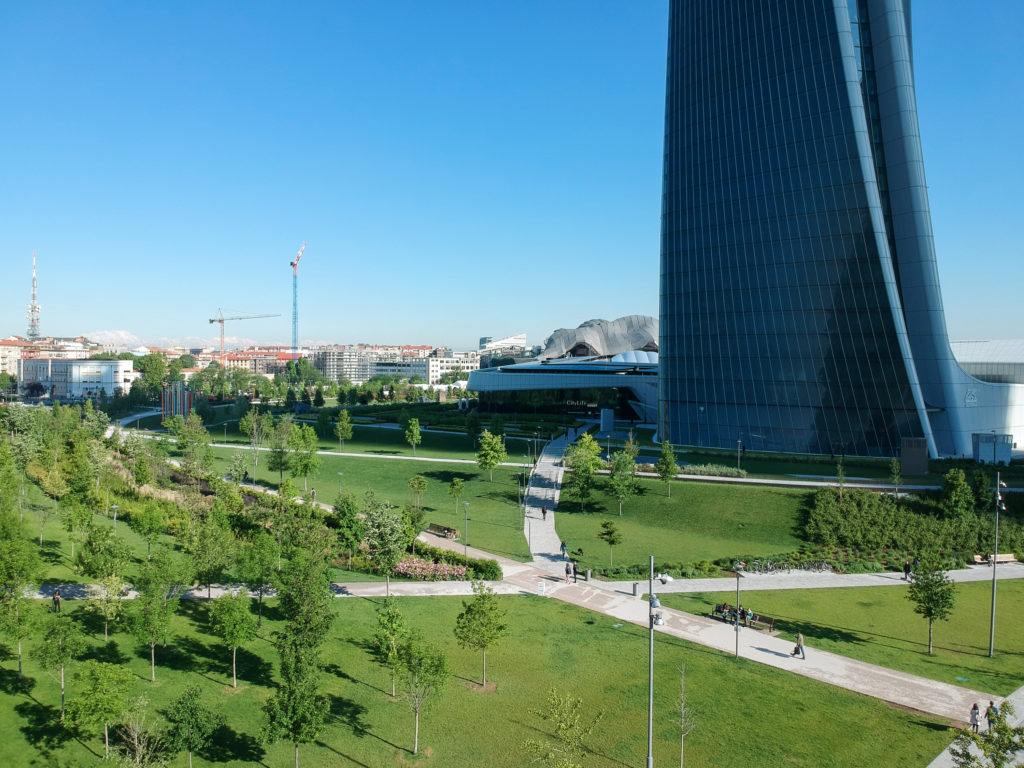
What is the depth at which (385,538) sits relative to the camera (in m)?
37.0

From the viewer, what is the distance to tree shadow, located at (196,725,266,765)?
68.8 ft

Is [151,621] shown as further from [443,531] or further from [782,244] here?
[782,244]

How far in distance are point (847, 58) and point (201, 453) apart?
240 ft

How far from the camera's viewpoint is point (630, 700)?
24.3 meters

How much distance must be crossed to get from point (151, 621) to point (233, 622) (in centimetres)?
326

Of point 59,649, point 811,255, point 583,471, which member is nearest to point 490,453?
point 583,471

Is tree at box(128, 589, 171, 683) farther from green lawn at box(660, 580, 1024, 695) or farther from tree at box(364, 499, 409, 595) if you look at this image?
green lawn at box(660, 580, 1024, 695)

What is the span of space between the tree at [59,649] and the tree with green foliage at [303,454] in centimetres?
3295

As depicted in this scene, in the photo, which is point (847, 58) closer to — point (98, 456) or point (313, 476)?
point (313, 476)

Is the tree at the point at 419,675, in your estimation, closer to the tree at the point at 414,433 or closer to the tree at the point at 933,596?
the tree at the point at 933,596

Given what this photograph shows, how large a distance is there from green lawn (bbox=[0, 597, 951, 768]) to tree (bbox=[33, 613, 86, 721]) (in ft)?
2.71

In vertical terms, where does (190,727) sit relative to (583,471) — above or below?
below

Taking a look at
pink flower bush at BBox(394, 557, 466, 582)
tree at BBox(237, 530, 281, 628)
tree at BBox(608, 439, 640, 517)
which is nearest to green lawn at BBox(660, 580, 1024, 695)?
pink flower bush at BBox(394, 557, 466, 582)

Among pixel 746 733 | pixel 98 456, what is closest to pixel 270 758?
pixel 746 733
